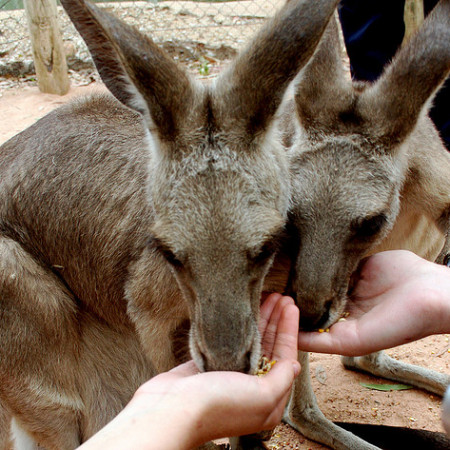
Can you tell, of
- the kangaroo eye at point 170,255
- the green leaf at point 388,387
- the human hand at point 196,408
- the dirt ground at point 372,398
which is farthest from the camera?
the green leaf at point 388,387

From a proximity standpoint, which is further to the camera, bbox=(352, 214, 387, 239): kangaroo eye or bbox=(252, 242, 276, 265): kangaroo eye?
bbox=(352, 214, 387, 239): kangaroo eye

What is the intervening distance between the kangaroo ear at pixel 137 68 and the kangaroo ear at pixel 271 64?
0.53ft

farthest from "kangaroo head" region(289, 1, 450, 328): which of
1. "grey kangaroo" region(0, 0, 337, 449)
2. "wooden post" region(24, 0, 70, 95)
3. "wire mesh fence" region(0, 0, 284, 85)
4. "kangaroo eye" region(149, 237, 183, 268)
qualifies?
"wire mesh fence" region(0, 0, 284, 85)

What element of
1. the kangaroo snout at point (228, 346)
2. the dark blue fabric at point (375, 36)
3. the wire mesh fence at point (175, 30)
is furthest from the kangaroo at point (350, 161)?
the wire mesh fence at point (175, 30)

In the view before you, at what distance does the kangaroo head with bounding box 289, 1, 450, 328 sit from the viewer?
232 cm

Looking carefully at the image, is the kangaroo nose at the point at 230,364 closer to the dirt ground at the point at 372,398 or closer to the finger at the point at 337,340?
the finger at the point at 337,340

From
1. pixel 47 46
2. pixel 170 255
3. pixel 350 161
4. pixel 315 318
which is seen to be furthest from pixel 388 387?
pixel 47 46

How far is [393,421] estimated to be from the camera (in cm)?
344

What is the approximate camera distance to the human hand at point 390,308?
223cm

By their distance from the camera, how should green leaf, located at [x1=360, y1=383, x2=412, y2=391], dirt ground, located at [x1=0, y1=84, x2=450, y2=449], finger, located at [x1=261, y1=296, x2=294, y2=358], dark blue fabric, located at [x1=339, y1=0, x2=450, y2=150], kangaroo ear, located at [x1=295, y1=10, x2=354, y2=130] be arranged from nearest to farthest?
1. finger, located at [x1=261, y1=296, x2=294, y2=358]
2. kangaroo ear, located at [x1=295, y1=10, x2=354, y2=130]
3. dirt ground, located at [x1=0, y1=84, x2=450, y2=449]
4. green leaf, located at [x1=360, y1=383, x2=412, y2=391]
5. dark blue fabric, located at [x1=339, y1=0, x2=450, y2=150]

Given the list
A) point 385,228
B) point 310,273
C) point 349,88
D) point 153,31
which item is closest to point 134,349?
point 310,273

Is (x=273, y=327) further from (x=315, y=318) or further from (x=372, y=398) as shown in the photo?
(x=372, y=398)

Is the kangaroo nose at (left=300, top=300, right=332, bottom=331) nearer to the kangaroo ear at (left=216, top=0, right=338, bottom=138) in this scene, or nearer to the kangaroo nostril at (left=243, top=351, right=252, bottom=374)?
the kangaroo nostril at (left=243, top=351, right=252, bottom=374)

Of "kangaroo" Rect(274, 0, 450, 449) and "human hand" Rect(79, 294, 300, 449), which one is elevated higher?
"kangaroo" Rect(274, 0, 450, 449)
